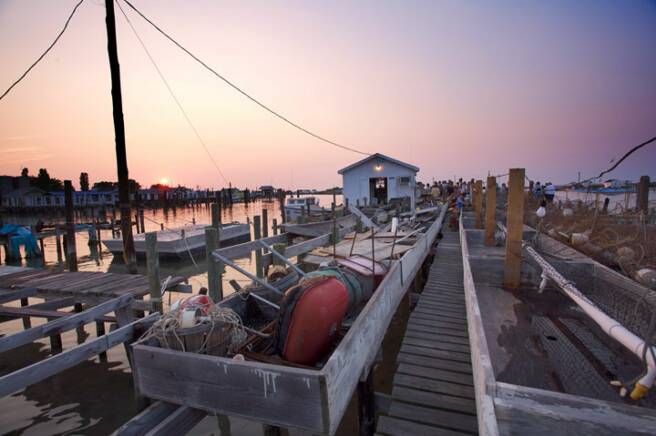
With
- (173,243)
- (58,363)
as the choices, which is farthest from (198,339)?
(173,243)

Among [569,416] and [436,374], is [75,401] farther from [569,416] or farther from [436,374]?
[569,416]

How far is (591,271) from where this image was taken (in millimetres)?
6555

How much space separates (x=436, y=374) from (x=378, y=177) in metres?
25.0

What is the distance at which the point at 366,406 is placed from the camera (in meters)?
4.64

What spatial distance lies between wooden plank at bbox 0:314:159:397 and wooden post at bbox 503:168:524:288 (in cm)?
677

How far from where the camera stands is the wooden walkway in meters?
3.87

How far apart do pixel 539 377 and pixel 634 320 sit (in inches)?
90.3

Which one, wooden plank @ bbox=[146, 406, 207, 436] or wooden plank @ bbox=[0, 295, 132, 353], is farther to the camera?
wooden plank @ bbox=[0, 295, 132, 353]

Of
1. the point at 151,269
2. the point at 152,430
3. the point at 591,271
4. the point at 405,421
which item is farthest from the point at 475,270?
the point at 151,269

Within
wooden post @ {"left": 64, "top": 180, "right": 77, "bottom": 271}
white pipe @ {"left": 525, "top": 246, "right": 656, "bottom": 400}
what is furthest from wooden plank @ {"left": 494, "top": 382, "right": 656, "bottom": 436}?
wooden post @ {"left": 64, "top": 180, "right": 77, "bottom": 271}

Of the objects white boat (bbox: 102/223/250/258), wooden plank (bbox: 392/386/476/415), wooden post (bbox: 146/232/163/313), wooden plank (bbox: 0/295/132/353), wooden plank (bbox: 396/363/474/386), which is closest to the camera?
wooden plank (bbox: 392/386/476/415)

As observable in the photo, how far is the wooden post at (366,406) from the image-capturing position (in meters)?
4.51

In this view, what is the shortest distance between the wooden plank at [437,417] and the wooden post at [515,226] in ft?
12.5

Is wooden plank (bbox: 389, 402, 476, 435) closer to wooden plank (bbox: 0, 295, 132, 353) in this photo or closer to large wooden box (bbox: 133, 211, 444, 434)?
large wooden box (bbox: 133, 211, 444, 434)
